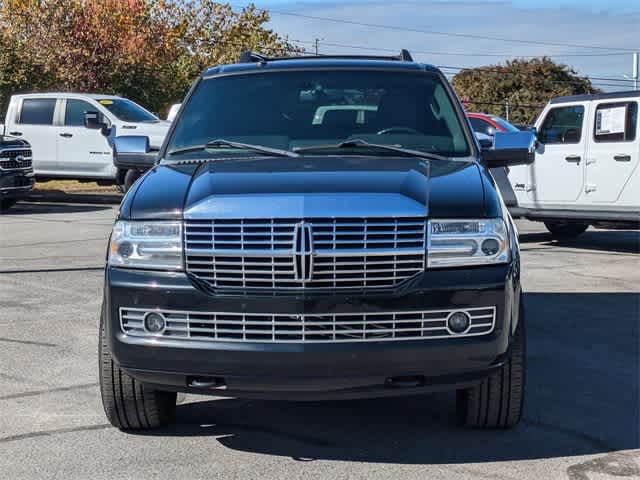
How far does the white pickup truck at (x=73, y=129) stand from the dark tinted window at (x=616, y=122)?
9558 mm

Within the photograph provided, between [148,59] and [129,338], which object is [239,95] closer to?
[129,338]

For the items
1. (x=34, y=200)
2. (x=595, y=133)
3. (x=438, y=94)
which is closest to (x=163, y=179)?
(x=438, y=94)

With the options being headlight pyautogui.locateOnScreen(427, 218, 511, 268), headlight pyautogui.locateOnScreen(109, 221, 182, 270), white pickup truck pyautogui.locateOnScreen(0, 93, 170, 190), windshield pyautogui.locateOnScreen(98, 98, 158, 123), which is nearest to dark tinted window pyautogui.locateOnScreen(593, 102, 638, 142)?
headlight pyautogui.locateOnScreen(427, 218, 511, 268)

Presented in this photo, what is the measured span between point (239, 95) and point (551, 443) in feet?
8.68

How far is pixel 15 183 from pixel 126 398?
1409 centimetres

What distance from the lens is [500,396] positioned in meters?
5.21

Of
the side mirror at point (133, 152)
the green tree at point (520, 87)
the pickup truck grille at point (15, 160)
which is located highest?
the side mirror at point (133, 152)

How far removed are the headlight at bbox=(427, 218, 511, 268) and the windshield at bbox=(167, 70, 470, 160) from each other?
1.03 m

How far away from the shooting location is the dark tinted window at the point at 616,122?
505 inches

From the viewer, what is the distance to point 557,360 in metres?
7.04

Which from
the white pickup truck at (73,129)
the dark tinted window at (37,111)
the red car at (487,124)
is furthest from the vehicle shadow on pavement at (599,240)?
the dark tinted window at (37,111)

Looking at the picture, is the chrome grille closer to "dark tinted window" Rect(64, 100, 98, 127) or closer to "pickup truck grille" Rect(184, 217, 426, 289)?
"pickup truck grille" Rect(184, 217, 426, 289)

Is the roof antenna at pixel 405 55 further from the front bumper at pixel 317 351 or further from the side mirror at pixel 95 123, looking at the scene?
the side mirror at pixel 95 123

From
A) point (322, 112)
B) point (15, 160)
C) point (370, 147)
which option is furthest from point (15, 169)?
point (370, 147)
